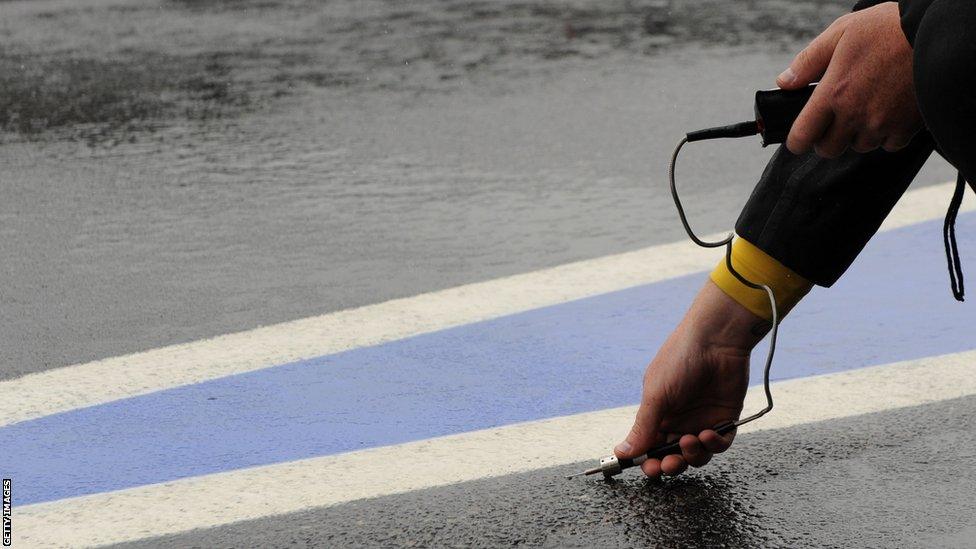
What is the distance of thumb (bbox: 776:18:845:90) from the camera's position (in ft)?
8.13

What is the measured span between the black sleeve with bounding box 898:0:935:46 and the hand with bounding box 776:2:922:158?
0.03 feet

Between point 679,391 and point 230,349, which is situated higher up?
point 679,391

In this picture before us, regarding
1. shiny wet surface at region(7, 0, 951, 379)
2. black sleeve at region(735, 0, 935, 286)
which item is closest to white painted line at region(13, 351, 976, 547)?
black sleeve at region(735, 0, 935, 286)

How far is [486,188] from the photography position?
579 centimetres

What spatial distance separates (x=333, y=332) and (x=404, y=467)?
1.06 meters

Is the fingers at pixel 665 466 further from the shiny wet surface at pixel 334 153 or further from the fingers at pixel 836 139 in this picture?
the shiny wet surface at pixel 334 153

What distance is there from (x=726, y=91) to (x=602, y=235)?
2652 millimetres

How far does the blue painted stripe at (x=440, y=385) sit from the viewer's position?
3289 millimetres

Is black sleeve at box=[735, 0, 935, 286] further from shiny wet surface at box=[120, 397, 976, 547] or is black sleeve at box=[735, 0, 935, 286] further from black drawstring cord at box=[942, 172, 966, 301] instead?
shiny wet surface at box=[120, 397, 976, 547]

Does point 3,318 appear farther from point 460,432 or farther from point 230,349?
point 460,432

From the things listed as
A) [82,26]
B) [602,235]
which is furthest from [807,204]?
[82,26]

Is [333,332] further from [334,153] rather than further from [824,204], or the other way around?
[334,153]

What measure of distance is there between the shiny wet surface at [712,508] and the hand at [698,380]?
9 centimetres

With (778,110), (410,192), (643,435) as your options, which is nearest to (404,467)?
(643,435)
